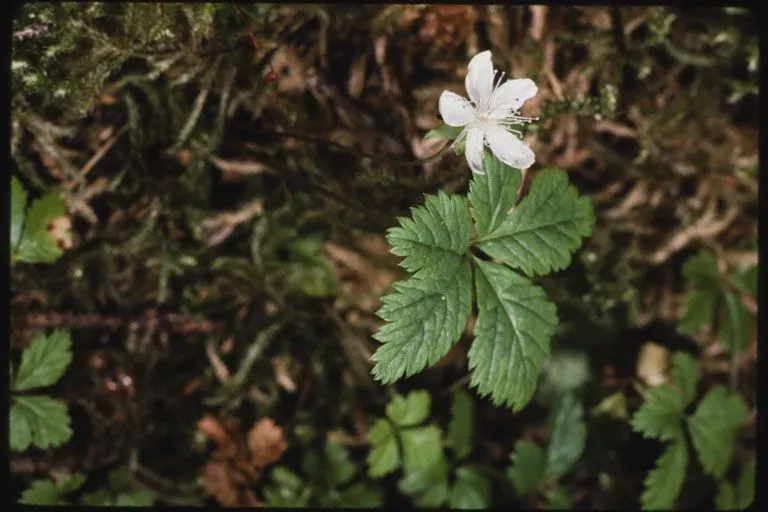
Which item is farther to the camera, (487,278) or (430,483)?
(430,483)

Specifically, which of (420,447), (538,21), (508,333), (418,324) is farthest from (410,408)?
(538,21)

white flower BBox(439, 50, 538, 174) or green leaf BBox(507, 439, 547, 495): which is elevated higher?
white flower BBox(439, 50, 538, 174)

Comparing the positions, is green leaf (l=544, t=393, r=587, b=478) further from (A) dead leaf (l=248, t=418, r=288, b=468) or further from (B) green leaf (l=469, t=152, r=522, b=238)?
(B) green leaf (l=469, t=152, r=522, b=238)

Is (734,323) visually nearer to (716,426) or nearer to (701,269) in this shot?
Answer: (701,269)

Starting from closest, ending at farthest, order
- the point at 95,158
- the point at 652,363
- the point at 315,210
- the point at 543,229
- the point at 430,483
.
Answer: the point at 543,229 < the point at 95,158 < the point at 315,210 < the point at 430,483 < the point at 652,363

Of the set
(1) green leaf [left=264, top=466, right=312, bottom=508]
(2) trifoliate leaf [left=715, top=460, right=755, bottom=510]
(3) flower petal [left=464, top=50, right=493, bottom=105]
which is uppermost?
(3) flower petal [left=464, top=50, right=493, bottom=105]

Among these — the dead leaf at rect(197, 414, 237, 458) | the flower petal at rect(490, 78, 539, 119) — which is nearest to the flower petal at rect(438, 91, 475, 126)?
the flower petal at rect(490, 78, 539, 119)
